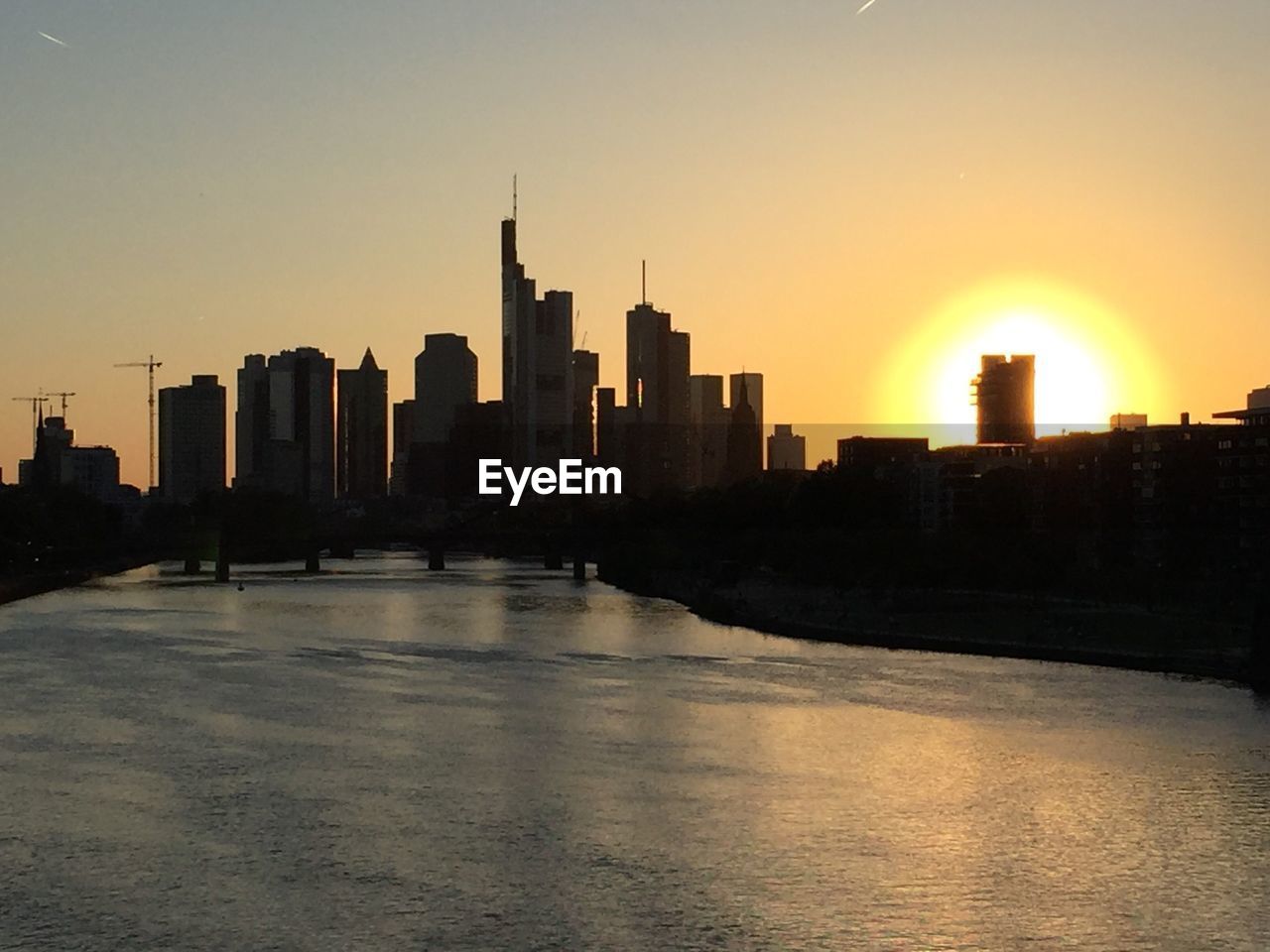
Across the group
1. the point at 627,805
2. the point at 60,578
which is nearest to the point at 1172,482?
the point at 60,578

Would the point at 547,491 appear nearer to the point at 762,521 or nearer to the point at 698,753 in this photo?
the point at 762,521

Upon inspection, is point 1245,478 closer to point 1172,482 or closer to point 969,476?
point 1172,482

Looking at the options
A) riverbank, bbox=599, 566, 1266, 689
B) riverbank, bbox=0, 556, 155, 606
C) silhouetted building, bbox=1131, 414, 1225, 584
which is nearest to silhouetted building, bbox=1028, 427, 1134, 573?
silhouetted building, bbox=1131, 414, 1225, 584

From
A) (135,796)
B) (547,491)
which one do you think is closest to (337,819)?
(135,796)

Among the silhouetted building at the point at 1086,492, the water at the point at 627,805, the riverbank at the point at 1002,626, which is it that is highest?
the silhouetted building at the point at 1086,492

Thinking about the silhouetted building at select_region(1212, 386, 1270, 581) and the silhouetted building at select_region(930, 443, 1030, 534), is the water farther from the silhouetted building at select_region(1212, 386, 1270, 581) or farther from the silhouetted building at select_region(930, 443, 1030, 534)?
the silhouetted building at select_region(930, 443, 1030, 534)

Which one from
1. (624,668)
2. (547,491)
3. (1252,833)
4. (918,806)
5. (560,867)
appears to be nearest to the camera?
(560,867)

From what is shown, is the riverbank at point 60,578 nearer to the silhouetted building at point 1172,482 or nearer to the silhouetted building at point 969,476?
the silhouetted building at point 969,476

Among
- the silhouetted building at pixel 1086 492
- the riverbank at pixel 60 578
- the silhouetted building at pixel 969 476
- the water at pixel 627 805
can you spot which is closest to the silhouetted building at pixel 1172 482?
the silhouetted building at pixel 1086 492
